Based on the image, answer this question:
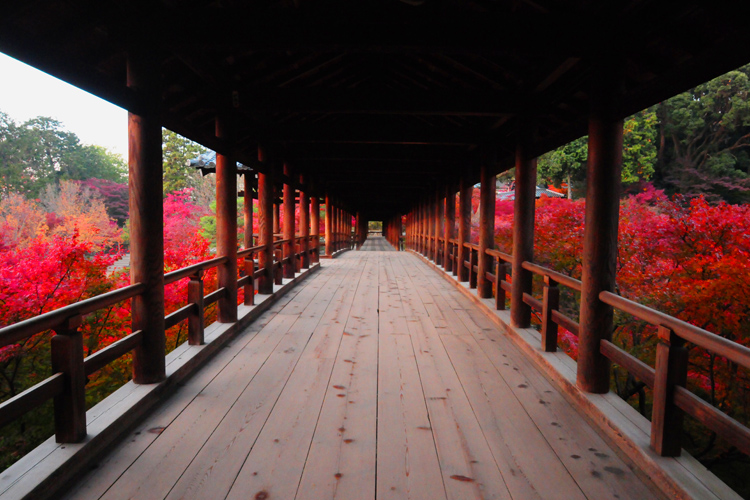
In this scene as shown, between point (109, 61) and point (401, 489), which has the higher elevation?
point (109, 61)

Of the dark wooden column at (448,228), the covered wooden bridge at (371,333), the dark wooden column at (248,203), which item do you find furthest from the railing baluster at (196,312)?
the dark wooden column at (448,228)

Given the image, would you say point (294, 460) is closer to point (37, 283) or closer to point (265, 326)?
point (265, 326)

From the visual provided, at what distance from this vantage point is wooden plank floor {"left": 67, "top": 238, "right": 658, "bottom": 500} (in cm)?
199

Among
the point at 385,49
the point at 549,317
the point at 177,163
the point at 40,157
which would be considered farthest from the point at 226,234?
the point at 40,157

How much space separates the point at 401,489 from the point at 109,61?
3.06 m

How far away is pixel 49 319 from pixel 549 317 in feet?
11.0

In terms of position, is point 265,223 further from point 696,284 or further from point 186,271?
point 696,284

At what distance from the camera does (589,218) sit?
295 cm

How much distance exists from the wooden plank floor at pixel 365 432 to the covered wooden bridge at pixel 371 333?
0.01 m

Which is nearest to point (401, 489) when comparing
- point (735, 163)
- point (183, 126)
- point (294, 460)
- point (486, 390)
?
point (294, 460)

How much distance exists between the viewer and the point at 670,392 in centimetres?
207

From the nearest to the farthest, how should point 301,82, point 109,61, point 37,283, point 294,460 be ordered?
point 294,460 → point 109,61 → point 301,82 → point 37,283

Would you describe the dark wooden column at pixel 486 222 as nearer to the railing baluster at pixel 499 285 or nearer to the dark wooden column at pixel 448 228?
the railing baluster at pixel 499 285

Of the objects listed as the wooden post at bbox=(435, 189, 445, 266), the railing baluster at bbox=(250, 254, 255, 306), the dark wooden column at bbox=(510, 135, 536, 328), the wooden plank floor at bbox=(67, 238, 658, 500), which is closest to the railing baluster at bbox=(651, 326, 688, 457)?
the wooden plank floor at bbox=(67, 238, 658, 500)
